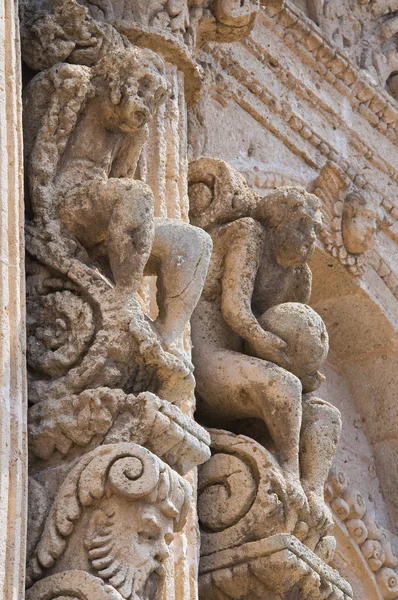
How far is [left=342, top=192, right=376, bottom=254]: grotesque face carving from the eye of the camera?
622 cm

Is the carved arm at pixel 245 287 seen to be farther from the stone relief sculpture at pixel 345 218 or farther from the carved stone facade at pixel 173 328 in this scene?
the stone relief sculpture at pixel 345 218

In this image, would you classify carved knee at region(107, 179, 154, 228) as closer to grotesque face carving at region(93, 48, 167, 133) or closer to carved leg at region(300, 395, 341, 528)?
grotesque face carving at region(93, 48, 167, 133)

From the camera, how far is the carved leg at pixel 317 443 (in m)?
4.88

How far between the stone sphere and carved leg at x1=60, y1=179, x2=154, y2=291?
0.71 meters

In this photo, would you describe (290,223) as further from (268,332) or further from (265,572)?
(265,572)

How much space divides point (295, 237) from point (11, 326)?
1279mm

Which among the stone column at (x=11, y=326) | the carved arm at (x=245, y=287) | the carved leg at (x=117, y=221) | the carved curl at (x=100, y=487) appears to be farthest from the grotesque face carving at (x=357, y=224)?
the carved curl at (x=100, y=487)

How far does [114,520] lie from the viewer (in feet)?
13.1

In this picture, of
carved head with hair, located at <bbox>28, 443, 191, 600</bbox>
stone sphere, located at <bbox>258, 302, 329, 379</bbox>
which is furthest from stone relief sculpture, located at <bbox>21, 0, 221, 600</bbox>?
stone sphere, located at <bbox>258, 302, 329, 379</bbox>

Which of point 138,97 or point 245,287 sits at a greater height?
point 138,97

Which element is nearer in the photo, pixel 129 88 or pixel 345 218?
pixel 129 88

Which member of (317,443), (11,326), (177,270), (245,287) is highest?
(177,270)

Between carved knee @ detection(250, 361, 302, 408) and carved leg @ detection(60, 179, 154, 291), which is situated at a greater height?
carved leg @ detection(60, 179, 154, 291)

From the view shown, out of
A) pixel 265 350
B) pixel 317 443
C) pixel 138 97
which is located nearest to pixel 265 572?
pixel 317 443
